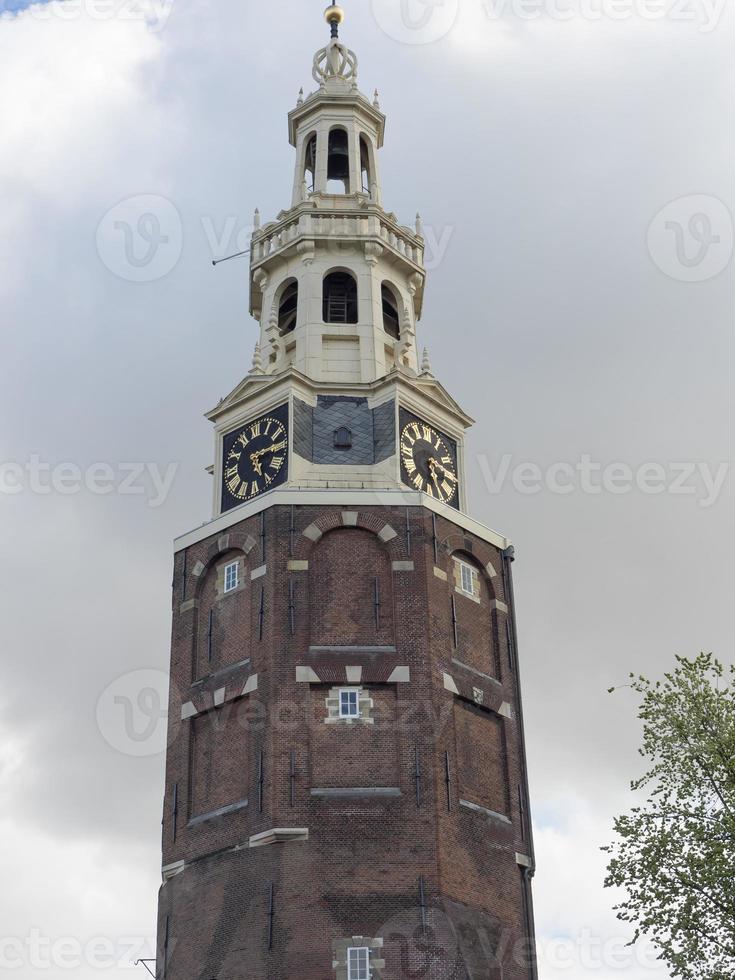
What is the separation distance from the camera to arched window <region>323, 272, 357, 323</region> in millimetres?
56594

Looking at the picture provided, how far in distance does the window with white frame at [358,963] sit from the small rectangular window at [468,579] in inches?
509

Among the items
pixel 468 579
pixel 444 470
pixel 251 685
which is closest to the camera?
pixel 251 685

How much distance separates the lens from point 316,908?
4053cm

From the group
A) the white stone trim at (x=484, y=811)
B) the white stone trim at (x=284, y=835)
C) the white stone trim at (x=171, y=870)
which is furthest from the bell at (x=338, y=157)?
the white stone trim at (x=171, y=870)

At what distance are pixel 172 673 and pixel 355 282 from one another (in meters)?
17.8

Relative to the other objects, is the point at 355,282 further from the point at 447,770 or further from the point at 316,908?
the point at 316,908

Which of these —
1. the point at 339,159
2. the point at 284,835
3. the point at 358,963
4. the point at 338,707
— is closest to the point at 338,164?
the point at 339,159

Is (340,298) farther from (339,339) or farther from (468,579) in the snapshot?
(468,579)

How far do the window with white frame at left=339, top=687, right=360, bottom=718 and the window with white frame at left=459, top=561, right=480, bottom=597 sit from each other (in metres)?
5.99

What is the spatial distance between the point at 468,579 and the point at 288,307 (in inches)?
597

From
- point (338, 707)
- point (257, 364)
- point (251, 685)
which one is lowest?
point (338, 707)

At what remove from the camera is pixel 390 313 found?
191 feet

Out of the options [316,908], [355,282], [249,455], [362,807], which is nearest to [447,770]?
[362,807]

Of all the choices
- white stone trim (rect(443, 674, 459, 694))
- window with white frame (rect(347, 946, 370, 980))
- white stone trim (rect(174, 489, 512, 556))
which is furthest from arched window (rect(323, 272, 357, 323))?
window with white frame (rect(347, 946, 370, 980))
